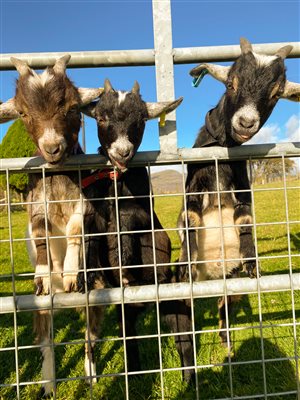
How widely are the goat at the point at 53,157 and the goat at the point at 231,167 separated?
0.96 m

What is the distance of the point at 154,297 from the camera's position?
2.31 meters

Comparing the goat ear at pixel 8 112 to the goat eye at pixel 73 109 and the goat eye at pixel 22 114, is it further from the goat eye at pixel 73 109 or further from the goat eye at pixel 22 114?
the goat eye at pixel 73 109

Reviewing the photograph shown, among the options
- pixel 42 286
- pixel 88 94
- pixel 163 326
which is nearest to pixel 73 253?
pixel 42 286

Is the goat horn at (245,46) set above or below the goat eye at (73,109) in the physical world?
above

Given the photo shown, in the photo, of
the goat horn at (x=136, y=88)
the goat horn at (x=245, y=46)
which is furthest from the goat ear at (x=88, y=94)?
the goat horn at (x=245, y=46)

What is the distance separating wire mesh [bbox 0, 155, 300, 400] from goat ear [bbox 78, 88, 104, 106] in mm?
925

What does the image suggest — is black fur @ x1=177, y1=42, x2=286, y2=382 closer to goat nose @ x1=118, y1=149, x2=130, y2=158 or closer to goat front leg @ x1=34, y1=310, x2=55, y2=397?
goat nose @ x1=118, y1=149, x2=130, y2=158

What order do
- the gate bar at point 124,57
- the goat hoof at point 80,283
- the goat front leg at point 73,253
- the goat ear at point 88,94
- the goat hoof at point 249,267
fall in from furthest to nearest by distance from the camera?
the goat ear at point 88,94 < the goat front leg at point 73,253 < the goat hoof at point 249,267 < the goat hoof at point 80,283 < the gate bar at point 124,57

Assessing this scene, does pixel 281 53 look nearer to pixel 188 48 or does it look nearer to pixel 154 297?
pixel 188 48

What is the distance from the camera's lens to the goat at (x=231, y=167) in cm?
301

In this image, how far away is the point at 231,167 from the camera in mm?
3629

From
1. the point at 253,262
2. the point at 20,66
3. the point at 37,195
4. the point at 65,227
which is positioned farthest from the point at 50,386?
the point at 20,66

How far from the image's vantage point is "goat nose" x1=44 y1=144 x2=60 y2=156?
2499 millimetres

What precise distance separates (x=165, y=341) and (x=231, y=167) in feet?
6.66
